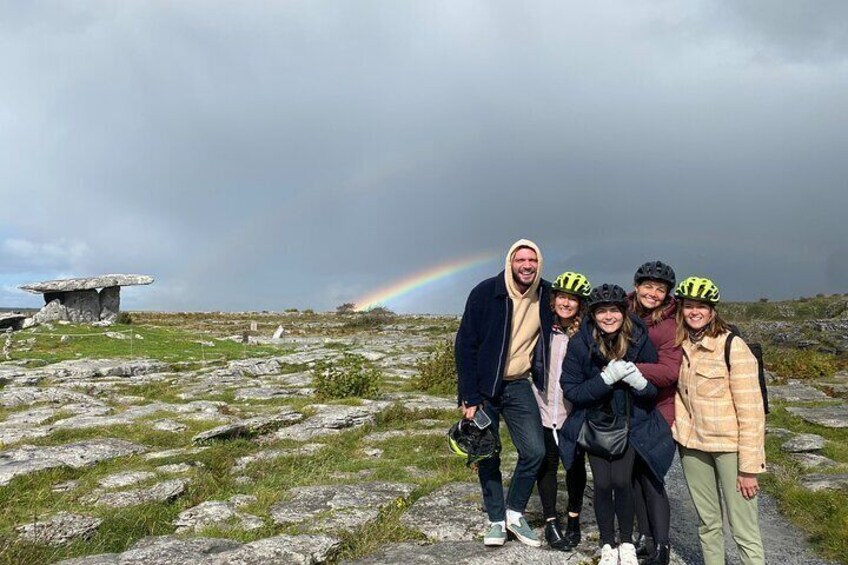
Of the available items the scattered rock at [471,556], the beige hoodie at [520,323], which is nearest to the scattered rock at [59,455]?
the scattered rock at [471,556]

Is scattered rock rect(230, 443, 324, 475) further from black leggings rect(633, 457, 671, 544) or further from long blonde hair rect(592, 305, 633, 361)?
long blonde hair rect(592, 305, 633, 361)

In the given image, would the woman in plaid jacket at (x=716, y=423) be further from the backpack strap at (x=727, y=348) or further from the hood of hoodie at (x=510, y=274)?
the hood of hoodie at (x=510, y=274)

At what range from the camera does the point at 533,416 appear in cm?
537

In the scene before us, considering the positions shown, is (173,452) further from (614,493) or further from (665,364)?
(665,364)

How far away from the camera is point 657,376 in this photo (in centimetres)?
486

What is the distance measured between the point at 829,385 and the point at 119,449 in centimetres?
1955

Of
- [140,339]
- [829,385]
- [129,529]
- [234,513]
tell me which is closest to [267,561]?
[234,513]

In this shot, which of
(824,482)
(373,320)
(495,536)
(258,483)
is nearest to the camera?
(495,536)

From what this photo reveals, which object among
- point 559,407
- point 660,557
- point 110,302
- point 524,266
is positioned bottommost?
point 660,557

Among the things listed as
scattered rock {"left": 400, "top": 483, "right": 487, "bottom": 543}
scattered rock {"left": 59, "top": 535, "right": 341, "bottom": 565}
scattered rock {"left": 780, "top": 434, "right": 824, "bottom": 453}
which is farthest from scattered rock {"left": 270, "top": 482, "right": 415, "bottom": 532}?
A: scattered rock {"left": 780, "top": 434, "right": 824, "bottom": 453}

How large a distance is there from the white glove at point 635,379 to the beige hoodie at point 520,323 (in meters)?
1.03

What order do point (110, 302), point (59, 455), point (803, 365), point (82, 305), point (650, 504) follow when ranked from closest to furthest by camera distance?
1. point (650, 504)
2. point (59, 455)
3. point (803, 365)
4. point (82, 305)
5. point (110, 302)

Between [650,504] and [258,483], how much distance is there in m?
5.19

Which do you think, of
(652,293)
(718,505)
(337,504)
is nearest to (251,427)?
(337,504)
